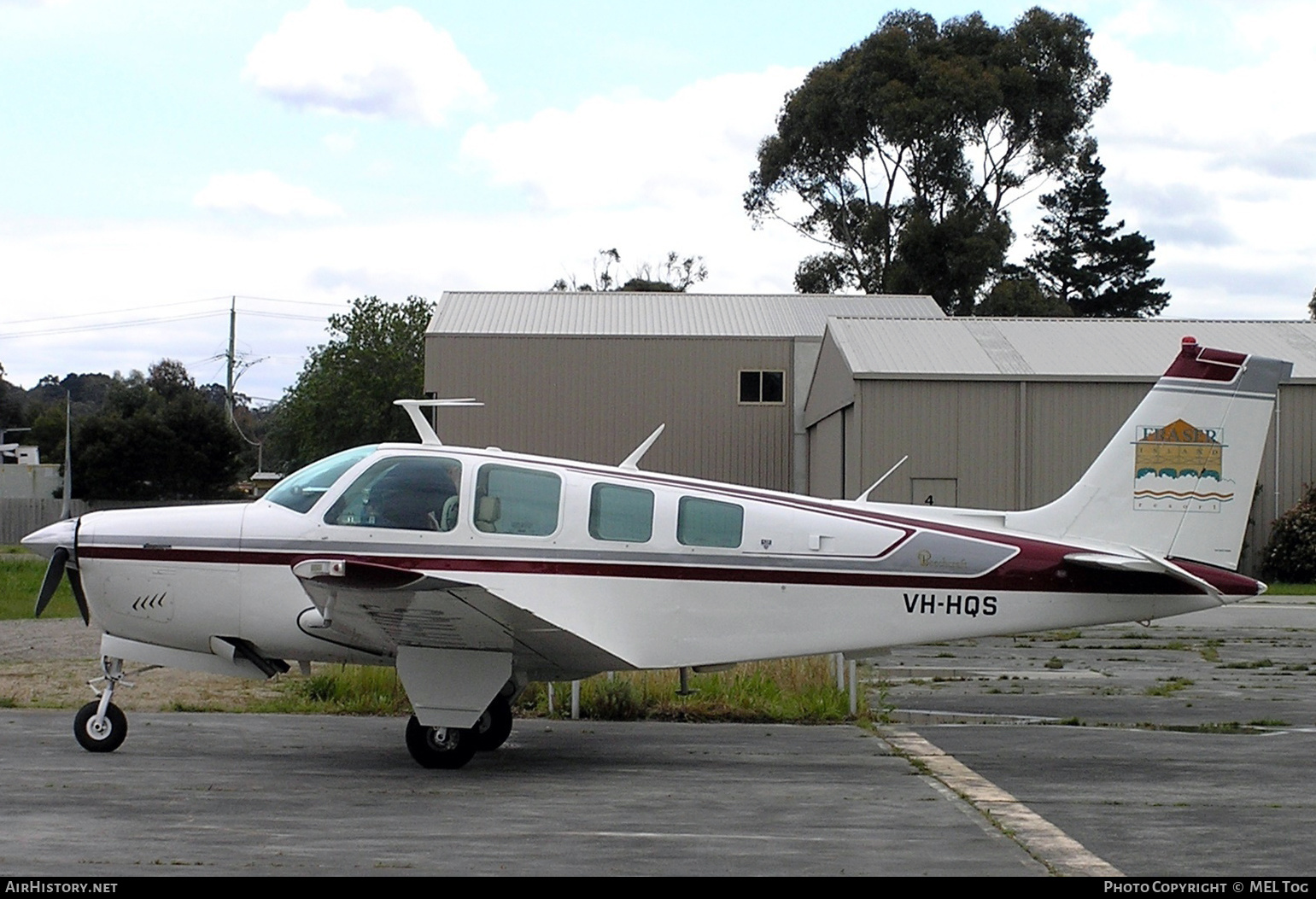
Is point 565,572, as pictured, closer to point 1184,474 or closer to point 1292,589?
point 1184,474

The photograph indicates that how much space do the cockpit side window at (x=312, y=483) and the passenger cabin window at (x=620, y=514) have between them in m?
1.62

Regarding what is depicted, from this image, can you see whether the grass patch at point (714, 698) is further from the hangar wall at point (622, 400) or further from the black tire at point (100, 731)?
the hangar wall at point (622, 400)

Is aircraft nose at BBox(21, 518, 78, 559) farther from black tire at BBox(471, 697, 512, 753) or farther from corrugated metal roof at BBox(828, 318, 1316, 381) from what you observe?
corrugated metal roof at BBox(828, 318, 1316, 381)

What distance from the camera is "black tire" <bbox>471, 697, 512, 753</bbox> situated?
10.4 metres

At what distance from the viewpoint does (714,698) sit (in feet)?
41.6

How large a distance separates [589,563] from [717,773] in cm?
167

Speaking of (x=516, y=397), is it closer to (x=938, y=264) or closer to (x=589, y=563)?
(x=938, y=264)

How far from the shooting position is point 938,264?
56969 mm

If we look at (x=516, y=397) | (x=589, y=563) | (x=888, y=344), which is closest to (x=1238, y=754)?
(x=589, y=563)

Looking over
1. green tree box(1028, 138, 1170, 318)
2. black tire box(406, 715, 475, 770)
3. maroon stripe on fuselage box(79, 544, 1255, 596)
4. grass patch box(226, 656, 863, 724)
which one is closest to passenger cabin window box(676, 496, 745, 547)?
maroon stripe on fuselage box(79, 544, 1255, 596)

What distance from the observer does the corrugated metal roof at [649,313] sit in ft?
133

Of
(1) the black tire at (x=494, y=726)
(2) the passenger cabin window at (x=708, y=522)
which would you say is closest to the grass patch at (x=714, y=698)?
(1) the black tire at (x=494, y=726)

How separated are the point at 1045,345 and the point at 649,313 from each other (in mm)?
13012

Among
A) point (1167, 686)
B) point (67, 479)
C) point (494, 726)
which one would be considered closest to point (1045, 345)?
point (1167, 686)
